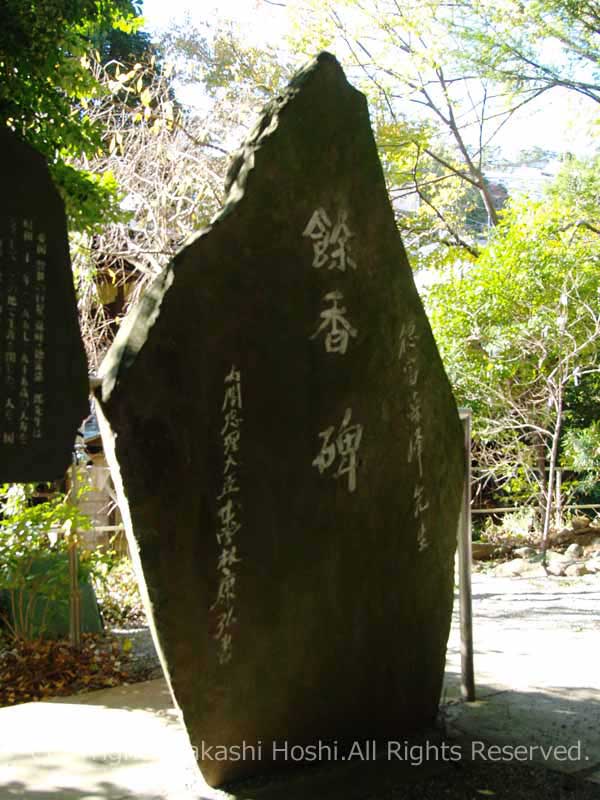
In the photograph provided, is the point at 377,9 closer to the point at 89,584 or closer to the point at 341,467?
the point at 89,584

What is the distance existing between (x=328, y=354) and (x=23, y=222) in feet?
4.70

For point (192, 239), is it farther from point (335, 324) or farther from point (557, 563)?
point (557, 563)

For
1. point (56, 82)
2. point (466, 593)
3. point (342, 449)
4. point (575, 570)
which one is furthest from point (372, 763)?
point (575, 570)

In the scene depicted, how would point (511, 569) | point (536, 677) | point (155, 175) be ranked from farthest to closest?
point (511, 569), point (155, 175), point (536, 677)

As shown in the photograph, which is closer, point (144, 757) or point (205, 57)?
point (144, 757)

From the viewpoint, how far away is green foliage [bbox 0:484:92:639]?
19.3 feet

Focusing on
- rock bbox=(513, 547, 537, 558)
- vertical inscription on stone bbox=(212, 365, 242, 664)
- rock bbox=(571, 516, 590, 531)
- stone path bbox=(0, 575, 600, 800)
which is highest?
vertical inscription on stone bbox=(212, 365, 242, 664)

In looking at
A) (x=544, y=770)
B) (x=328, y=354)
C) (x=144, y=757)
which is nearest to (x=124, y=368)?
(x=328, y=354)

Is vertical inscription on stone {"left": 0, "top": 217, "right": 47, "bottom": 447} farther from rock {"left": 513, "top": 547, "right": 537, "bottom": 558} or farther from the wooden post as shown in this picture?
rock {"left": 513, "top": 547, "right": 537, "bottom": 558}

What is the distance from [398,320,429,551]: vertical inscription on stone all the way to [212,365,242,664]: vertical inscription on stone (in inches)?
38.3

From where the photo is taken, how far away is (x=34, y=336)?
3.66 metres

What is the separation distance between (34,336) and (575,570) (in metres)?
7.88

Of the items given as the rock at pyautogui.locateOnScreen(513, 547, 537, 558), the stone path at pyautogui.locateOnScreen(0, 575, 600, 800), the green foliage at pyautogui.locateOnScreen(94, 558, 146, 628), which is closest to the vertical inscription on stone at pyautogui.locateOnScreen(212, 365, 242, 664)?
the stone path at pyautogui.locateOnScreen(0, 575, 600, 800)

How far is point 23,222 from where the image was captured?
3.65 meters
